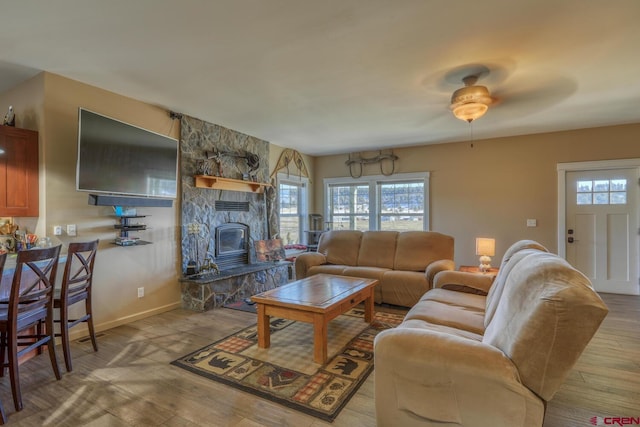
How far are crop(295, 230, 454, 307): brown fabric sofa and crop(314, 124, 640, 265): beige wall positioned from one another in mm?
1483

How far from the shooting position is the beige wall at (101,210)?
2.96 metres

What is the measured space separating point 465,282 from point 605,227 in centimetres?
339

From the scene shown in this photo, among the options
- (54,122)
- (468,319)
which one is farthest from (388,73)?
(54,122)

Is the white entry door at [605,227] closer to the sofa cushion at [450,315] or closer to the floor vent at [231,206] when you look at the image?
the sofa cushion at [450,315]

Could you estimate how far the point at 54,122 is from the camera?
118 inches

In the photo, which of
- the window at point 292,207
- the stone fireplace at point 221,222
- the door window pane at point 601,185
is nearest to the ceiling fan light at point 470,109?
the door window pane at point 601,185

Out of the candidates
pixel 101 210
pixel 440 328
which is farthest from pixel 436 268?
pixel 101 210

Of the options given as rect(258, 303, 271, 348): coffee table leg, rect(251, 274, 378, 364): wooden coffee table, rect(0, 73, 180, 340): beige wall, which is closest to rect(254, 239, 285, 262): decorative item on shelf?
rect(0, 73, 180, 340): beige wall

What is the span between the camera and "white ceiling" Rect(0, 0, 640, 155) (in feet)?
6.68

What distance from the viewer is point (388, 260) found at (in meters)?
4.57

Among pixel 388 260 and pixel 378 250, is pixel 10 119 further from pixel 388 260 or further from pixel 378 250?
pixel 388 260

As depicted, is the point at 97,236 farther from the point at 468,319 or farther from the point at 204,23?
the point at 468,319

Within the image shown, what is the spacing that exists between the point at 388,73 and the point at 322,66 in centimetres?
65

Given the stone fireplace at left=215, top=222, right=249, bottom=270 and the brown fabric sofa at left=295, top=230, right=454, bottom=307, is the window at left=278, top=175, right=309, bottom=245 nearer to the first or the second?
the stone fireplace at left=215, top=222, right=249, bottom=270
